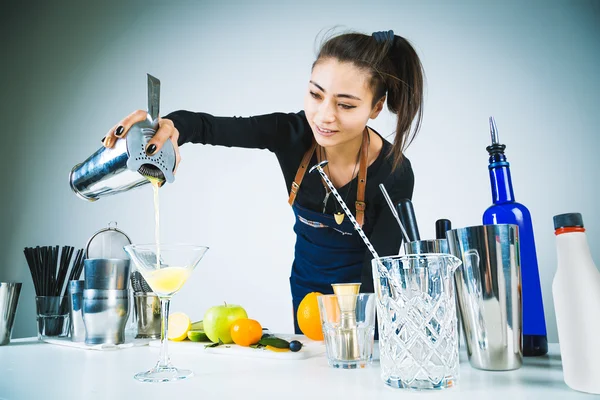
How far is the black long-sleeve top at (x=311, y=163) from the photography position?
1.85 meters

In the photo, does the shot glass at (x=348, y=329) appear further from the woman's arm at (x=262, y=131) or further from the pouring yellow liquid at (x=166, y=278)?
the woman's arm at (x=262, y=131)

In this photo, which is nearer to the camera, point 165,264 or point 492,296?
point 492,296

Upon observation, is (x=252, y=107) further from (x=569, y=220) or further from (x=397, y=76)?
(x=569, y=220)

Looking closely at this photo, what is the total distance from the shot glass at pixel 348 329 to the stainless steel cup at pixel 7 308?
89 centimetres

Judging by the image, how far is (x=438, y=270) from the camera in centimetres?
67

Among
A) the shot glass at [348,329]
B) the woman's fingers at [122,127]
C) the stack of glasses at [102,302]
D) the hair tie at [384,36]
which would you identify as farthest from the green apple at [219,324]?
the hair tie at [384,36]

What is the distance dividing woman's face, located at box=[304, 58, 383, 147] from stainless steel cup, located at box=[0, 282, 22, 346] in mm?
1225

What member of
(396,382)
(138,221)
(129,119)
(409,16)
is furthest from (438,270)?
(138,221)

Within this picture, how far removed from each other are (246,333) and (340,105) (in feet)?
3.89

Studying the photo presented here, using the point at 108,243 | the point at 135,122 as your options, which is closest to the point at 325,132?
the point at 108,243

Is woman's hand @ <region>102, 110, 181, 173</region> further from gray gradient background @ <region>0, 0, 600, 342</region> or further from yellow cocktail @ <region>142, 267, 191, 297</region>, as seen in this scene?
gray gradient background @ <region>0, 0, 600, 342</region>

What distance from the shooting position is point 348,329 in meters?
0.83

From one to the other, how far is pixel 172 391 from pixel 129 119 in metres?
0.63

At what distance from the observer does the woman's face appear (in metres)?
1.95
